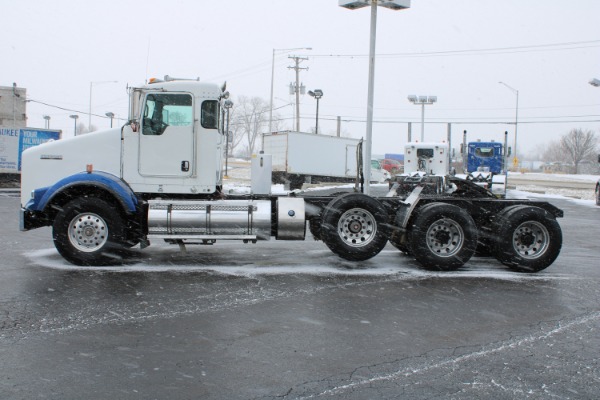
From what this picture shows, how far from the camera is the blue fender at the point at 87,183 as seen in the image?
8914 mm

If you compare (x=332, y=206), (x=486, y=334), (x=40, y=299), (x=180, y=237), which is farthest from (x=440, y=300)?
(x=40, y=299)

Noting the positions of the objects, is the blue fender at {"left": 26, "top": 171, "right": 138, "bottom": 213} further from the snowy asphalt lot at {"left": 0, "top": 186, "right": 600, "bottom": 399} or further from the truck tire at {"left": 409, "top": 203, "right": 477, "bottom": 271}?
the truck tire at {"left": 409, "top": 203, "right": 477, "bottom": 271}

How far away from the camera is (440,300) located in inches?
287

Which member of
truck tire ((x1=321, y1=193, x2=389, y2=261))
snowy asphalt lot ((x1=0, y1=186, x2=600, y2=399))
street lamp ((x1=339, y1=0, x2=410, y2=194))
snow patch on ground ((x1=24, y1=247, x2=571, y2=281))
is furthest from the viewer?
street lamp ((x1=339, y1=0, x2=410, y2=194))

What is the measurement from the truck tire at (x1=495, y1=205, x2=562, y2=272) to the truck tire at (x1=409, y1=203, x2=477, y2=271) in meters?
0.56

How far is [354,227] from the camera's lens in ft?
31.7

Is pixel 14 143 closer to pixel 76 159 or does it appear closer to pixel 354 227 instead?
pixel 76 159

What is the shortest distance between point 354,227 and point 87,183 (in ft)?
14.6

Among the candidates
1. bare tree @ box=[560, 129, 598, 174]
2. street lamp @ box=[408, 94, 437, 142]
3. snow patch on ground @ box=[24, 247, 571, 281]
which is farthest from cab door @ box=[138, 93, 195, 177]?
bare tree @ box=[560, 129, 598, 174]

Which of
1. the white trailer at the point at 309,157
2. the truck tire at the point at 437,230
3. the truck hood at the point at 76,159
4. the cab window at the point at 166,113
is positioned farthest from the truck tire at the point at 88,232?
the white trailer at the point at 309,157

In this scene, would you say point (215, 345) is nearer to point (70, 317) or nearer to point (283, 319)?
point (283, 319)

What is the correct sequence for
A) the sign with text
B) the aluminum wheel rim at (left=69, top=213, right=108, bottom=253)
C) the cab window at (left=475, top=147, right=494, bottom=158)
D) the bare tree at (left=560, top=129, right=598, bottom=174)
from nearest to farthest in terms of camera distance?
the aluminum wheel rim at (left=69, top=213, right=108, bottom=253) → the sign with text → the cab window at (left=475, top=147, right=494, bottom=158) → the bare tree at (left=560, top=129, right=598, bottom=174)

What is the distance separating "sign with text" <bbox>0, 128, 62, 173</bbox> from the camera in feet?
96.7

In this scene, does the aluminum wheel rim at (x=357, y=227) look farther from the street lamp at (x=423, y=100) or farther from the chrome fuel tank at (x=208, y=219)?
the street lamp at (x=423, y=100)
